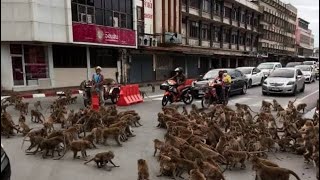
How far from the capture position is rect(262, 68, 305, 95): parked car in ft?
65.8

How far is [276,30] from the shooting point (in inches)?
3081

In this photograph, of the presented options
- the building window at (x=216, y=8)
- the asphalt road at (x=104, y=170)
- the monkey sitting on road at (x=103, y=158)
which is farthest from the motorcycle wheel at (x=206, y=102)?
the building window at (x=216, y=8)

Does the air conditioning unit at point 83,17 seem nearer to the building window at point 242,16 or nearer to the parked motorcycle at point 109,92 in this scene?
the parked motorcycle at point 109,92

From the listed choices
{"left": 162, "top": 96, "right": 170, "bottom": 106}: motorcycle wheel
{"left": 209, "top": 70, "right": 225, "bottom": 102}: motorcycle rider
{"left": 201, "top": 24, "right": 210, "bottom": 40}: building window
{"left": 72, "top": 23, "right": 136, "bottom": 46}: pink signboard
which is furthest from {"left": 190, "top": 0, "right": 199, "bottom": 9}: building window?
{"left": 209, "top": 70, "right": 225, "bottom": 102}: motorcycle rider

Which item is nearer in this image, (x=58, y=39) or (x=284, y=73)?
(x=284, y=73)

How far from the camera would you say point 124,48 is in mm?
30656

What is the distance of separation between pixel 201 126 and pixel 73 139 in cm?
281

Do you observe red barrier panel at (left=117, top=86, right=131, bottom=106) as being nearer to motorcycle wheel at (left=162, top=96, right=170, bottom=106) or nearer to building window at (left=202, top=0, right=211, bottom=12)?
motorcycle wheel at (left=162, top=96, right=170, bottom=106)

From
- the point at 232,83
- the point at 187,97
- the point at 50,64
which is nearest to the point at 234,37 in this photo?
the point at 50,64

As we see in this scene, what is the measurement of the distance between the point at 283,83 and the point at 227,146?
14.4 metres

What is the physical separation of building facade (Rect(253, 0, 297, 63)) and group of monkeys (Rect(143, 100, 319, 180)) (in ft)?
197

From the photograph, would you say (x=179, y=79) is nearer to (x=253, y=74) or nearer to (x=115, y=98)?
(x=115, y=98)

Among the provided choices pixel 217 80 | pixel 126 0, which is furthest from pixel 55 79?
pixel 217 80

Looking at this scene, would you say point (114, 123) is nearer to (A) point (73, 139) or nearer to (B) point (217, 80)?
(A) point (73, 139)
